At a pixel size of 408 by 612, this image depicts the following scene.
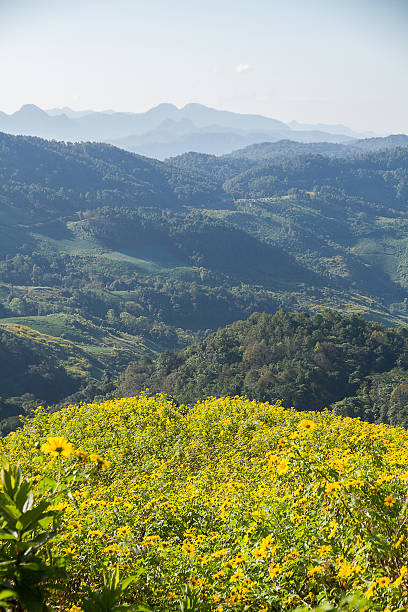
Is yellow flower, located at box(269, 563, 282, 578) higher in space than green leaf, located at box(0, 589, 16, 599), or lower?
lower

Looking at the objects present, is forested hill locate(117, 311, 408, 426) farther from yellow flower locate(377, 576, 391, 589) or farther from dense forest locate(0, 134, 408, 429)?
yellow flower locate(377, 576, 391, 589)

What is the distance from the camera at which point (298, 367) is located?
44.3m

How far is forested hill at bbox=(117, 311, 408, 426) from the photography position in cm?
3988

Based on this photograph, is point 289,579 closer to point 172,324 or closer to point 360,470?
point 360,470

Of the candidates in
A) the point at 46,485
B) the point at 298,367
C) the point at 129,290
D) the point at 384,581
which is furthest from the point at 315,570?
the point at 129,290

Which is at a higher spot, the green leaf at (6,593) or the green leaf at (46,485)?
the green leaf at (6,593)

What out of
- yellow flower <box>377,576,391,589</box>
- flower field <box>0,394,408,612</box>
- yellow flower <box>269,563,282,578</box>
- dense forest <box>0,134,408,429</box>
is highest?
yellow flower <box>377,576,391,589</box>

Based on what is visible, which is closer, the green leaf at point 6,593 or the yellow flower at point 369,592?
the green leaf at point 6,593

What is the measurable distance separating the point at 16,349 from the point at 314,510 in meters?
81.3

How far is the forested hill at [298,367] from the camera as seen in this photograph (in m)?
39.9

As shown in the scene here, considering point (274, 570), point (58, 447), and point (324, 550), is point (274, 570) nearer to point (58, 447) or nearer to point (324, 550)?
point (324, 550)

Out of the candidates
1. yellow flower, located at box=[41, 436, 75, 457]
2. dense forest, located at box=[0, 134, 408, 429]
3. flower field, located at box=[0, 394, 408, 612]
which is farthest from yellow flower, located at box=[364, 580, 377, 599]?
dense forest, located at box=[0, 134, 408, 429]

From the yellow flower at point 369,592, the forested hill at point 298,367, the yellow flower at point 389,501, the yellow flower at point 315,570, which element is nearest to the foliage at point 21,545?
the yellow flower at point 369,592

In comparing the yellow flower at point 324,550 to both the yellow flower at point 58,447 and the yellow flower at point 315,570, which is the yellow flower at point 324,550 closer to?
the yellow flower at point 315,570
